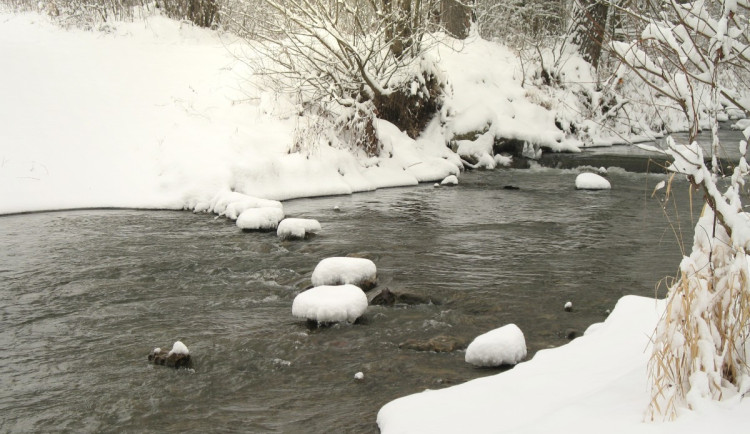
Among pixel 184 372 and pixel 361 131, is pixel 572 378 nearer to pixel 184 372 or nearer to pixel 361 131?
pixel 184 372

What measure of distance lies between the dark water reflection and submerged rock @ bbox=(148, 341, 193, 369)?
0.27ft

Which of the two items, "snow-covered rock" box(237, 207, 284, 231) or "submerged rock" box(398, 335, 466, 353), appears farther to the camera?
"snow-covered rock" box(237, 207, 284, 231)

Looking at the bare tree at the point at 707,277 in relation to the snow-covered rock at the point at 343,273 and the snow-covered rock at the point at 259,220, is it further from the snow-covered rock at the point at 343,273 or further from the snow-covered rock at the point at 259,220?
the snow-covered rock at the point at 259,220

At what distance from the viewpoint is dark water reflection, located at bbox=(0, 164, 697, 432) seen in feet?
14.8

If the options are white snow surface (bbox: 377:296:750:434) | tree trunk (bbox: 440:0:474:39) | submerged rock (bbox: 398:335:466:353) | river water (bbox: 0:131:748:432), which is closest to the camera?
white snow surface (bbox: 377:296:750:434)

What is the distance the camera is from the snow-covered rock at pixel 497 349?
495 cm

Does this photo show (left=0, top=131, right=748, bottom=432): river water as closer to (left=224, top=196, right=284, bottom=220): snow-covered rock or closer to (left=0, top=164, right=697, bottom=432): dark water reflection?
(left=0, top=164, right=697, bottom=432): dark water reflection

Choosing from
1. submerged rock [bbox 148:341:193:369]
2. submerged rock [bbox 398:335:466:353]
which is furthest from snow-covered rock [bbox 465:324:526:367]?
submerged rock [bbox 148:341:193:369]

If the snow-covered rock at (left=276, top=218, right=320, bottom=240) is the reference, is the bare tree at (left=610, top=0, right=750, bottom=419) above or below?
above

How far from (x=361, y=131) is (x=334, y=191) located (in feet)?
6.77

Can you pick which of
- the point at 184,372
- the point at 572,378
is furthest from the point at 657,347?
the point at 184,372

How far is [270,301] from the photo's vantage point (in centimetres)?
649

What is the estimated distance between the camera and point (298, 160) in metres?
12.4

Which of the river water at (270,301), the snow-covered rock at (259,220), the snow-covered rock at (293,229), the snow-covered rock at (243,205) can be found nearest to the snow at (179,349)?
the river water at (270,301)
